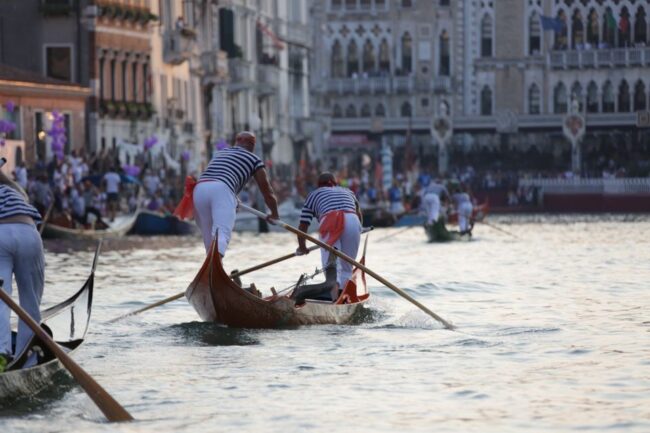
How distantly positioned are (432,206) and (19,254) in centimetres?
2752

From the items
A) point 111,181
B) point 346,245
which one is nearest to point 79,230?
point 111,181

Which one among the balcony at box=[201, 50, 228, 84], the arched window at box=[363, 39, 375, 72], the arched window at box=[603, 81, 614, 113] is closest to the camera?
the balcony at box=[201, 50, 228, 84]

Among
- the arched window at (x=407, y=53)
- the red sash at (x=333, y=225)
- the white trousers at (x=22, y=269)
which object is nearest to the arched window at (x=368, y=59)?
the arched window at (x=407, y=53)

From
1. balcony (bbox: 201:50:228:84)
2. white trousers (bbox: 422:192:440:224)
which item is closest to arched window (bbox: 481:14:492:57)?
balcony (bbox: 201:50:228:84)


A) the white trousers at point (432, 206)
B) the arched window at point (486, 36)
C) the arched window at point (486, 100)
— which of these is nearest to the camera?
the white trousers at point (432, 206)

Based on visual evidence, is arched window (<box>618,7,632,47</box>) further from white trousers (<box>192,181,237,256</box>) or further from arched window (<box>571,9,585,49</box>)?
white trousers (<box>192,181,237,256</box>)

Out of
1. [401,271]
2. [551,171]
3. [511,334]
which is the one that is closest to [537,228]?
[401,271]

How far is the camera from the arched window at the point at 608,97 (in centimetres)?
8450

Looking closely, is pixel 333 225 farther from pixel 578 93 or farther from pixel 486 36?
pixel 486 36

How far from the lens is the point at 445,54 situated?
282ft

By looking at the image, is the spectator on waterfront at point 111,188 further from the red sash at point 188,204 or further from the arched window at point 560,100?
the arched window at point 560,100

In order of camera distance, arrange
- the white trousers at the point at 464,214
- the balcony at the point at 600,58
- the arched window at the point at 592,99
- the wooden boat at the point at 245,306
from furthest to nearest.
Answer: the arched window at the point at 592,99 < the balcony at the point at 600,58 < the white trousers at the point at 464,214 < the wooden boat at the point at 245,306

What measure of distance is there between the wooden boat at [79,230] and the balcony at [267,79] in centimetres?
2611

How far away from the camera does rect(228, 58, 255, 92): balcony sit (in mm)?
62372
